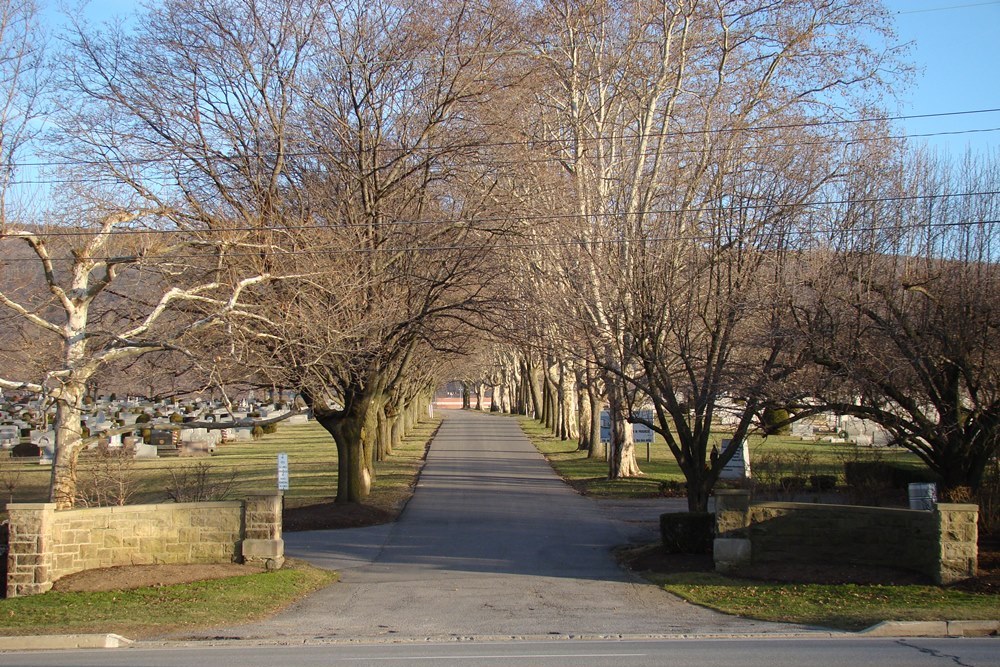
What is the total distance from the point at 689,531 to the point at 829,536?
7.93 ft

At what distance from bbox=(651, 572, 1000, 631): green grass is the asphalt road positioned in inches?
18.5

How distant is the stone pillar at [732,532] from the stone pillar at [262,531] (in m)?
7.16

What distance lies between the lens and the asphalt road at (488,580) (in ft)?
39.5

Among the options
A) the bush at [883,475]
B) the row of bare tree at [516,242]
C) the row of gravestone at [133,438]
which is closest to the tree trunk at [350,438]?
the row of bare tree at [516,242]

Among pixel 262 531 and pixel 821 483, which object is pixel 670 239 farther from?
pixel 821 483

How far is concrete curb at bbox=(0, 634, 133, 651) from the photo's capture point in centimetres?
1115

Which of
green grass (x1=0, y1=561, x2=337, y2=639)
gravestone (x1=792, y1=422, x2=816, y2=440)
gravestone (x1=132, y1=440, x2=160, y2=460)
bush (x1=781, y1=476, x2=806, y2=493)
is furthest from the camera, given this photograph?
gravestone (x1=792, y1=422, x2=816, y2=440)

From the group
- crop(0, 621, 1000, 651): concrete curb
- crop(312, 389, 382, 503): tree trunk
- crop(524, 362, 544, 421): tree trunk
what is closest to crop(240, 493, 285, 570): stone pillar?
crop(0, 621, 1000, 651): concrete curb

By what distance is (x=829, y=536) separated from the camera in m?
15.1

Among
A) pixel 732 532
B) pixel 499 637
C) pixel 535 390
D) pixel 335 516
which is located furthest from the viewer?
pixel 535 390

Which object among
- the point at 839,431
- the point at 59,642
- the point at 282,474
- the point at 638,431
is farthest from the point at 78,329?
the point at 839,431

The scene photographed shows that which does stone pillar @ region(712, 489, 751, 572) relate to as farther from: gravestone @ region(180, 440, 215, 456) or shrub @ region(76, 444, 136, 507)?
gravestone @ region(180, 440, 215, 456)

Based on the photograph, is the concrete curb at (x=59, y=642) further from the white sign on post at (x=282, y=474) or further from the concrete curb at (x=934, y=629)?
the white sign on post at (x=282, y=474)

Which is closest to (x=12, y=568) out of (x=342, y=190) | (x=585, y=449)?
(x=342, y=190)
